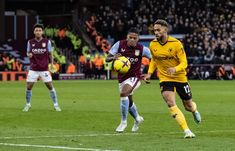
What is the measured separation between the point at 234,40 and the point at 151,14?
9.15 metres

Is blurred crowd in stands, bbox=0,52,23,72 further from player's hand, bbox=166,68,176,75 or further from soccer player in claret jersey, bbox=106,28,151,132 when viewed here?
player's hand, bbox=166,68,176,75

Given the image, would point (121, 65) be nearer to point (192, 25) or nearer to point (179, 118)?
point (179, 118)

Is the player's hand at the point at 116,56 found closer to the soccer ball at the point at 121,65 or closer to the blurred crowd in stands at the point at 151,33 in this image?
the soccer ball at the point at 121,65

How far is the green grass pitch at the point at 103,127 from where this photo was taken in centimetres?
1315

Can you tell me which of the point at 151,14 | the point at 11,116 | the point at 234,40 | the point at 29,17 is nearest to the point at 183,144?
the point at 11,116

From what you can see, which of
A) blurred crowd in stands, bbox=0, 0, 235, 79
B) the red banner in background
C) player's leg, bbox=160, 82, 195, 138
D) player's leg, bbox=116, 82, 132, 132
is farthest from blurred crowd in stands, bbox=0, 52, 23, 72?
player's leg, bbox=160, 82, 195, 138

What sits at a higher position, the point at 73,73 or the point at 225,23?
the point at 225,23

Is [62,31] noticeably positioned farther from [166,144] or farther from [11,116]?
[166,144]

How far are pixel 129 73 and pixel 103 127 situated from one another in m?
1.60

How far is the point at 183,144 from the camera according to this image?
1330cm

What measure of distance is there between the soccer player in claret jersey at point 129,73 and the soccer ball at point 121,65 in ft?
0.48

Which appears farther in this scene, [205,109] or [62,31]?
[62,31]

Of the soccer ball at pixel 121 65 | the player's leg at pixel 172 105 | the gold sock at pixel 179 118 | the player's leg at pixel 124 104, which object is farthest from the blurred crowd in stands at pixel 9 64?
the gold sock at pixel 179 118

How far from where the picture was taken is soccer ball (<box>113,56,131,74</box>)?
1623 cm
